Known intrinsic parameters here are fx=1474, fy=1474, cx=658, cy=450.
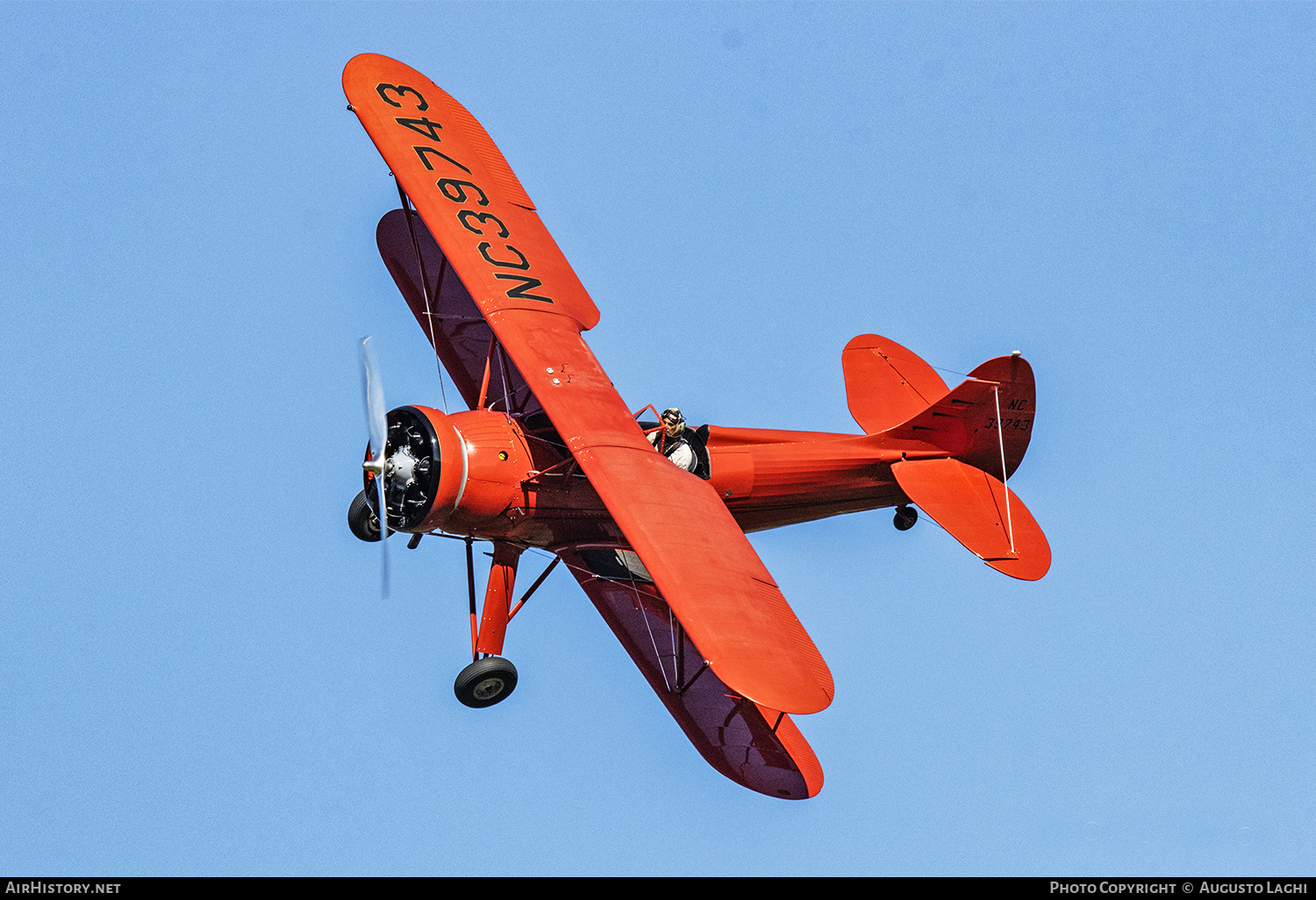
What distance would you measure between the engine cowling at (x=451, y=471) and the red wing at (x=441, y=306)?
106 inches

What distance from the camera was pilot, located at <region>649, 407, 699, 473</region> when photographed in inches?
557

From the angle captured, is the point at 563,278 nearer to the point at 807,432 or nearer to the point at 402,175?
the point at 402,175

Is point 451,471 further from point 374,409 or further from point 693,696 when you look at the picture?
point 693,696

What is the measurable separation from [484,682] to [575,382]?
2.90 metres

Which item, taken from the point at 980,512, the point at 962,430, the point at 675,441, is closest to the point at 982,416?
the point at 962,430

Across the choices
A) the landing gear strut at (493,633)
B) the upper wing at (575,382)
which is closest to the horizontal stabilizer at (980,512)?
the upper wing at (575,382)

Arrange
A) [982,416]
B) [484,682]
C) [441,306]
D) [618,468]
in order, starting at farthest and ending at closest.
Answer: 1. [441,306]
2. [982,416]
3. [484,682]
4. [618,468]

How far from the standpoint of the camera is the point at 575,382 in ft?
43.6

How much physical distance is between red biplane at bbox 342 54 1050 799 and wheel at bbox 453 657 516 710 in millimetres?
19

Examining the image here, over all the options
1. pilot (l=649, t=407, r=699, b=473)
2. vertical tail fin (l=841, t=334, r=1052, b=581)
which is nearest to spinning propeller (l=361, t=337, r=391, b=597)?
pilot (l=649, t=407, r=699, b=473)

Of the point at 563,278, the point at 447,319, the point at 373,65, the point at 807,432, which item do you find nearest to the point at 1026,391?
the point at 807,432

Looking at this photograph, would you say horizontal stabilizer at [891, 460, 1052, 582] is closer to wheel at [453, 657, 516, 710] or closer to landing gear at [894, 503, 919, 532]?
landing gear at [894, 503, 919, 532]

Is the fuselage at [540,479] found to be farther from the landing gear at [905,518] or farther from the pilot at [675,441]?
the landing gear at [905,518]

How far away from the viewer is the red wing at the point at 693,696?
13664 mm
